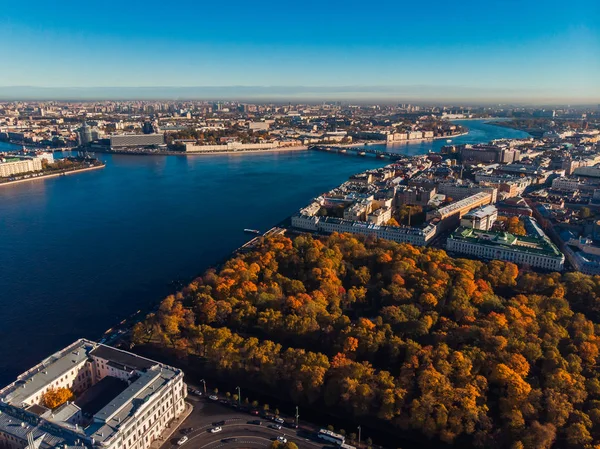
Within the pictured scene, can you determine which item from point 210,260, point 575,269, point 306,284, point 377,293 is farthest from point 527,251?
point 210,260

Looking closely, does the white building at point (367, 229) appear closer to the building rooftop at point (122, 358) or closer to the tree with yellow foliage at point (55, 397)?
the building rooftop at point (122, 358)

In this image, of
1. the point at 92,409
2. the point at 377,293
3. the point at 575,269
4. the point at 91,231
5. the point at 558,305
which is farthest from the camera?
the point at 91,231

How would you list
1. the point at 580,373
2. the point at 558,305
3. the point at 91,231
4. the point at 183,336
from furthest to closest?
the point at 91,231, the point at 558,305, the point at 183,336, the point at 580,373

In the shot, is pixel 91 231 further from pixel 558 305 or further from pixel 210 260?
pixel 558 305

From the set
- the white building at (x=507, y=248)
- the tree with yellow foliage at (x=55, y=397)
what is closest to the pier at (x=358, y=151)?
the white building at (x=507, y=248)

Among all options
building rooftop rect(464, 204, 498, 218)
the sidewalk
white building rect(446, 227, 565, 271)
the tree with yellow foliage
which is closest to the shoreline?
the tree with yellow foliage

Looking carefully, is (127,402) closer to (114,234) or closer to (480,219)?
(114,234)
